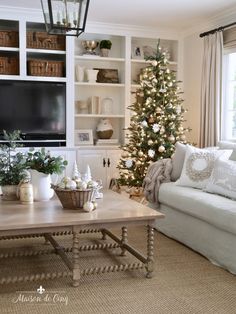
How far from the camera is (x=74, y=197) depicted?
3037mm

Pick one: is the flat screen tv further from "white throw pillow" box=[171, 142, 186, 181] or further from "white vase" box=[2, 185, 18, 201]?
"white vase" box=[2, 185, 18, 201]

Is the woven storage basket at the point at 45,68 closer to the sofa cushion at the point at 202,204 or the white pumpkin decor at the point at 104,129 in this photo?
the white pumpkin decor at the point at 104,129

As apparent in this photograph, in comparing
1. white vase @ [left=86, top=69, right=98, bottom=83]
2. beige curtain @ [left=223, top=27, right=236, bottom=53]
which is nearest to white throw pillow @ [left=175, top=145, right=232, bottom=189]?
beige curtain @ [left=223, top=27, right=236, bottom=53]

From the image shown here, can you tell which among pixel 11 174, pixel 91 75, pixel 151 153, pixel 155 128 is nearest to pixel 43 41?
pixel 91 75

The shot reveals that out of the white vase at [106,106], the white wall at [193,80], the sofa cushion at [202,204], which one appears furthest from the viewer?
the white vase at [106,106]

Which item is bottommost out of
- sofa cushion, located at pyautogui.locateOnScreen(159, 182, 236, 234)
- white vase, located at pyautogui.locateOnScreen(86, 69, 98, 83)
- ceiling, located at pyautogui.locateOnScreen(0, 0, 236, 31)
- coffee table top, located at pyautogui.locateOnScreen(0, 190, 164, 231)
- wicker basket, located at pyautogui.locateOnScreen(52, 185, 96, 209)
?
sofa cushion, located at pyautogui.locateOnScreen(159, 182, 236, 234)

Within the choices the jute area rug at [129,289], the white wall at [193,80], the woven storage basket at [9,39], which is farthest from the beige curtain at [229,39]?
the jute area rug at [129,289]

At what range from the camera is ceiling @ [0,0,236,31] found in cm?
499

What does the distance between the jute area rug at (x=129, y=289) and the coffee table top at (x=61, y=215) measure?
48 cm

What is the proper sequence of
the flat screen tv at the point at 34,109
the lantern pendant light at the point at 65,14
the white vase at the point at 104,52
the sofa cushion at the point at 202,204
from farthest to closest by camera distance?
the white vase at the point at 104,52, the flat screen tv at the point at 34,109, the sofa cushion at the point at 202,204, the lantern pendant light at the point at 65,14

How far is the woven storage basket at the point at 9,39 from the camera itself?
558 cm

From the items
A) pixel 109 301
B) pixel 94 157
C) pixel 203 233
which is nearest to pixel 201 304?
pixel 109 301

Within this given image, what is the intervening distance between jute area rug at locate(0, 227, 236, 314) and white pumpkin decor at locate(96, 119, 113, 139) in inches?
113

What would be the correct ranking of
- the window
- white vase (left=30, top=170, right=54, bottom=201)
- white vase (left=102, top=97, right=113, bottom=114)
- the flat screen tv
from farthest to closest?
white vase (left=102, top=97, right=113, bottom=114)
the flat screen tv
the window
white vase (left=30, top=170, right=54, bottom=201)
